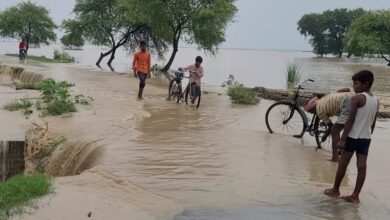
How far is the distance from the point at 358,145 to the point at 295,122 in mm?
4985

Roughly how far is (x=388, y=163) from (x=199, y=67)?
24.5ft

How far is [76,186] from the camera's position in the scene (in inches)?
282

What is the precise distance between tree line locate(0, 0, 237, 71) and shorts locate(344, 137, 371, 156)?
1115 inches

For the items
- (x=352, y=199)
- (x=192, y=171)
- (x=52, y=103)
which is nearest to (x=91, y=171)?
(x=192, y=171)

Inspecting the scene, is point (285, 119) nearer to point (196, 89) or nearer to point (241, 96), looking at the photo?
point (196, 89)

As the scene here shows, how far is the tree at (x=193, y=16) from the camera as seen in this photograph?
1393 inches

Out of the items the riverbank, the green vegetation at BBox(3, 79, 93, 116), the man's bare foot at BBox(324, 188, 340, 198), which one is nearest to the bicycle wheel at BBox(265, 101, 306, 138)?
the riverbank

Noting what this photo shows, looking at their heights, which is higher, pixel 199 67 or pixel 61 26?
pixel 61 26

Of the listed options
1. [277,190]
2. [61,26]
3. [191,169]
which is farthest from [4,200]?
[61,26]

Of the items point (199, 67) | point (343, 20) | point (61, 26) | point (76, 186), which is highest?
point (343, 20)

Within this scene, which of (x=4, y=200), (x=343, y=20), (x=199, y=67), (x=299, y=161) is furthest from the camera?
(x=343, y=20)

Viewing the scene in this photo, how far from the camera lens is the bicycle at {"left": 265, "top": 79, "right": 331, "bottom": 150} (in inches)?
420

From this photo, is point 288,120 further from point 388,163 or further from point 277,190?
point 277,190

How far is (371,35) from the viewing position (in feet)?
219
